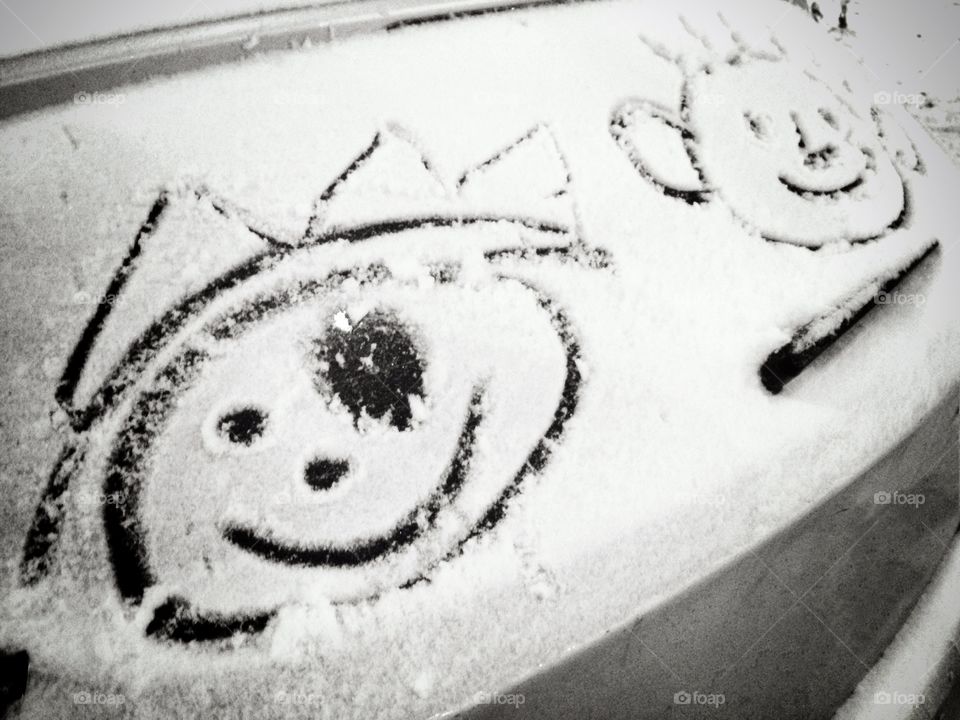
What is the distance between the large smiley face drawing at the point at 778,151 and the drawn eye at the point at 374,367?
0.52 meters

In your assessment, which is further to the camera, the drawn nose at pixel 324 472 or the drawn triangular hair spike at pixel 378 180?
the drawn triangular hair spike at pixel 378 180

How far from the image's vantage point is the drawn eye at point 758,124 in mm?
998

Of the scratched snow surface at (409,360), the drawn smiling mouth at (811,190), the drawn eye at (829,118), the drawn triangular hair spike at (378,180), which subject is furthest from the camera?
the drawn eye at (829,118)

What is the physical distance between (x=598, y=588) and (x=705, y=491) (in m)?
0.19

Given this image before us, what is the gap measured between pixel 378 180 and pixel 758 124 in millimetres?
730

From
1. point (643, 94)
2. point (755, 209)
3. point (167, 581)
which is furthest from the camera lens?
point (643, 94)

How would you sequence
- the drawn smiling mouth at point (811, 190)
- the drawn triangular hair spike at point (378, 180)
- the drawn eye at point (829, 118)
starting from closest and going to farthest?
the drawn triangular hair spike at point (378, 180) < the drawn smiling mouth at point (811, 190) < the drawn eye at point (829, 118)

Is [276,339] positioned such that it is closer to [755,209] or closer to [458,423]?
[458,423]

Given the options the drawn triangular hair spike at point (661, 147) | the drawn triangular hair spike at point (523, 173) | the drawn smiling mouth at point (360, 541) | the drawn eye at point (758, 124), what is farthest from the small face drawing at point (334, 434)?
the drawn eye at point (758, 124)

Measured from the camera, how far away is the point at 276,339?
29.2 inches

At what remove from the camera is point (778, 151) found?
98cm

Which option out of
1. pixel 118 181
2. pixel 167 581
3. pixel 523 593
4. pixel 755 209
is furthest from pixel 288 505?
pixel 755 209

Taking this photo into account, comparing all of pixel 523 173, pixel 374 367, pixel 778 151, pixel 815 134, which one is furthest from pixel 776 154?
pixel 374 367

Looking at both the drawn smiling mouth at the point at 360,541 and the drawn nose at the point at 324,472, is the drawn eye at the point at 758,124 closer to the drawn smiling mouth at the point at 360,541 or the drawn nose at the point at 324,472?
the drawn smiling mouth at the point at 360,541
